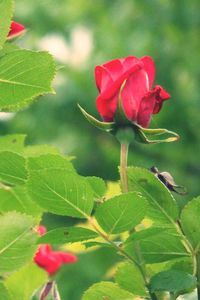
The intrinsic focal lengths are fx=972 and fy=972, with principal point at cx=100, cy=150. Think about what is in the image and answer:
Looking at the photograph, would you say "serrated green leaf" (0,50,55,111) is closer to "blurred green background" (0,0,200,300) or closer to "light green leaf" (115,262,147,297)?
"light green leaf" (115,262,147,297)

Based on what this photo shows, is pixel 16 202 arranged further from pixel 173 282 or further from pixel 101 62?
pixel 101 62

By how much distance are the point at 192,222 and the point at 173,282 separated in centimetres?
7

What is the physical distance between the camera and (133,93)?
110 cm

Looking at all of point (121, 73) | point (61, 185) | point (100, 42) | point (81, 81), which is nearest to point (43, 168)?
point (61, 185)

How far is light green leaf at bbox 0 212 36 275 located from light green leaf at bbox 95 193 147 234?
0.08m

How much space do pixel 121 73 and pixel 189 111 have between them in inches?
165

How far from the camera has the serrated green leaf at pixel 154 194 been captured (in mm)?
1040

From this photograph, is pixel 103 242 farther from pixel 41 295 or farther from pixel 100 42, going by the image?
pixel 100 42

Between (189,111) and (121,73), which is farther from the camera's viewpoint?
(189,111)

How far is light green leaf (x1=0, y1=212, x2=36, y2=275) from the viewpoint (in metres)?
1.04

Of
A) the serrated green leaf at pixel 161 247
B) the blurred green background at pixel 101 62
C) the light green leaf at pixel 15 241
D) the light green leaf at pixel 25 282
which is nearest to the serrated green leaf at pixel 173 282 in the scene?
the serrated green leaf at pixel 161 247

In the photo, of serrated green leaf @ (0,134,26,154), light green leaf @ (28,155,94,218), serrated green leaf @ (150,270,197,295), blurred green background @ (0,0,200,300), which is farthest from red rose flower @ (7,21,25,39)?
blurred green background @ (0,0,200,300)

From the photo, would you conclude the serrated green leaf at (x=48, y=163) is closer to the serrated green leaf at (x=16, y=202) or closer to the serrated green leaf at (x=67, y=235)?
the serrated green leaf at (x=67, y=235)

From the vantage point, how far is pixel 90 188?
1.03 m
